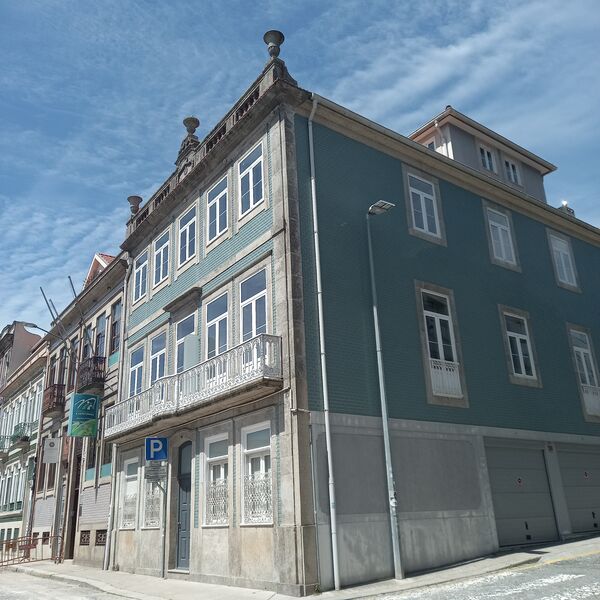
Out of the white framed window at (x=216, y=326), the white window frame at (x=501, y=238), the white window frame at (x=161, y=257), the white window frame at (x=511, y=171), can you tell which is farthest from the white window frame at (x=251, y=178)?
the white window frame at (x=511, y=171)

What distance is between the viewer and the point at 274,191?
1442 centimetres

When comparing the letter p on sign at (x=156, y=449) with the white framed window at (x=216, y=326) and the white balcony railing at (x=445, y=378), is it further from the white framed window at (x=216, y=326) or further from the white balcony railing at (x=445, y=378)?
the white balcony railing at (x=445, y=378)

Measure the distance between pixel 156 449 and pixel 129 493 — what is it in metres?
3.77

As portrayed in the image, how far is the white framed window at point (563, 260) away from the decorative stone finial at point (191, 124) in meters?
12.1

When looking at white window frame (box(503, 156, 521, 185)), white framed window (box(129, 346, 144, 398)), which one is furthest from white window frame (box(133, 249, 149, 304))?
white window frame (box(503, 156, 521, 185))

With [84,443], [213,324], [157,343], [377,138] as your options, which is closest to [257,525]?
[213,324]

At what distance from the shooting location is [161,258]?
20250 mm

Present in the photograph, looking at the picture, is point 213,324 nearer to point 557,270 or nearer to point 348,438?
point 348,438

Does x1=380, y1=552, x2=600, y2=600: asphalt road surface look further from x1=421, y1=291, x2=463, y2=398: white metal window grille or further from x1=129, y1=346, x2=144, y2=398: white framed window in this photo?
x1=129, y1=346, x2=144, y2=398: white framed window

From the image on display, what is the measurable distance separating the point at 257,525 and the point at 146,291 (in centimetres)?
1029

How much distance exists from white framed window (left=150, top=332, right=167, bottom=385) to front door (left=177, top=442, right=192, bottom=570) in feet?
9.45

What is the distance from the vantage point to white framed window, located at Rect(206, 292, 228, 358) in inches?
622

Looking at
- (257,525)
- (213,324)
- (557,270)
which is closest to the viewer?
(257,525)

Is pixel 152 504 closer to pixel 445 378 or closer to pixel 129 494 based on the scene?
pixel 129 494
